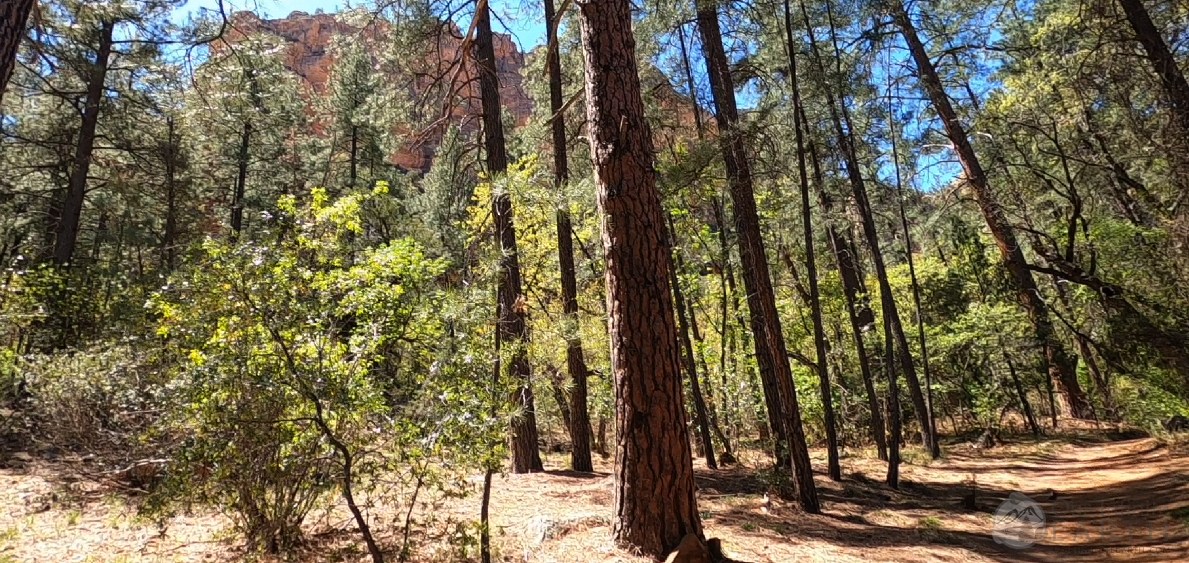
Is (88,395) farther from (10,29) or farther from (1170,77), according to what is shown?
(1170,77)

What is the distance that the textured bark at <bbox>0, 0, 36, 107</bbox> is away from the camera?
293cm

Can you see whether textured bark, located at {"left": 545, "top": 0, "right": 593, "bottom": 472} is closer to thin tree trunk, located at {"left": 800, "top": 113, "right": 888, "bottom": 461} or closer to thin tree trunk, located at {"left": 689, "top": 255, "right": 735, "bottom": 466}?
thin tree trunk, located at {"left": 689, "top": 255, "right": 735, "bottom": 466}

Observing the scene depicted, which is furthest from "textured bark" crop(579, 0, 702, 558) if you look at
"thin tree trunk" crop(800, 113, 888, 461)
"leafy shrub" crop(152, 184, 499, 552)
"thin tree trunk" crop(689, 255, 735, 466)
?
"thin tree trunk" crop(689, 255, 735, 466)

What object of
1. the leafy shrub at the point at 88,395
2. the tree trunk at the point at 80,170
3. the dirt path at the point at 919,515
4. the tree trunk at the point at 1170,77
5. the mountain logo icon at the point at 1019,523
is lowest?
the mountain logo icon at the point at 1019,523

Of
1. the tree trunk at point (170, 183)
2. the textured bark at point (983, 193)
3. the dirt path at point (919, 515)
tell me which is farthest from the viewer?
the tree trunk at point (170, 183)

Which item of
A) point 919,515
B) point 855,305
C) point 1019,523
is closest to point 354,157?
point 855,305

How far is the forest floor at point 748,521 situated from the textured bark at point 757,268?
641 mm

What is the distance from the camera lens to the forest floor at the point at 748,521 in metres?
4.44

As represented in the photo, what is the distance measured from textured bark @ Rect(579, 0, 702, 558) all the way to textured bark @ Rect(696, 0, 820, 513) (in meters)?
3.00

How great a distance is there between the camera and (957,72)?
39.9 ft

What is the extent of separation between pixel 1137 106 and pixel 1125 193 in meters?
3.98

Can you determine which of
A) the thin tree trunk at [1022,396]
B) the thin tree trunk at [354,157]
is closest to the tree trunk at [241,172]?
the thin tree trunk at [354,157]

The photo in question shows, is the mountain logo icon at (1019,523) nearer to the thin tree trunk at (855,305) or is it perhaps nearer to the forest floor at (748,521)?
the forest floor at (748,521)

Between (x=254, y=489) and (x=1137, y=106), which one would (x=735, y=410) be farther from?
(x=254, y=489)
